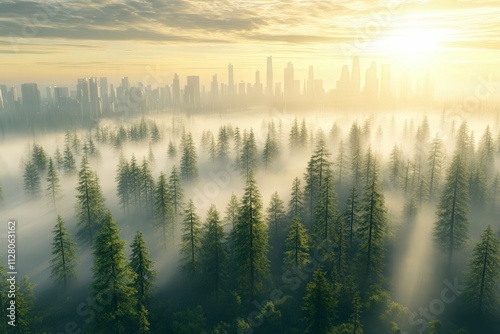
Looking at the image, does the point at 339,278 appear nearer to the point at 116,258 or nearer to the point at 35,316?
the point at 116,258

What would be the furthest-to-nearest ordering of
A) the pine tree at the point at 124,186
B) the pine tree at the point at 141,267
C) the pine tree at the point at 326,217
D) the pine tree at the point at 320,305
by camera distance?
1. the pine tree at the point at 124,186
2. the pine tree at the point at 326,217
3. the pine tree at the point at 141,267
4. the pine tree at the point at 320,305

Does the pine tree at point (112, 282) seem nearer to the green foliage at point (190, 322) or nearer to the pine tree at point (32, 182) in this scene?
the green foliage at point (190, 322)

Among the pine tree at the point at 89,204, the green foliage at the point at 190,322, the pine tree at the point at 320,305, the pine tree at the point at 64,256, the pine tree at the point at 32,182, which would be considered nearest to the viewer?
the pine tree at the point at 320,305

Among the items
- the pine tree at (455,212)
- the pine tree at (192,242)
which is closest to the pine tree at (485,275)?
the pine tree at (455,212)

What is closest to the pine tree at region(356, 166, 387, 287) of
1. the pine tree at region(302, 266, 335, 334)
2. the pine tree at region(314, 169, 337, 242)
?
the pine tree at region(314, 169, 337, 242)

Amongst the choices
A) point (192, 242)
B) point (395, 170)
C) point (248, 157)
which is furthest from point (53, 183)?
point (395, 170)

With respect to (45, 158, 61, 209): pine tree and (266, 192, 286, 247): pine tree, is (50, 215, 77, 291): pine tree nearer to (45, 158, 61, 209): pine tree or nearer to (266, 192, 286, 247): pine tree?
→ (45, 158, 61, 209): pine tree
